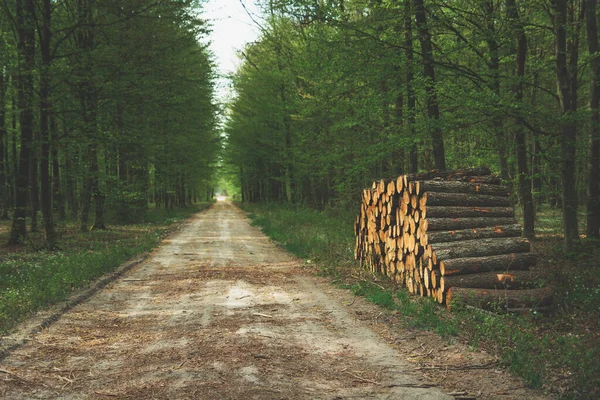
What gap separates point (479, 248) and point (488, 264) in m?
0.30

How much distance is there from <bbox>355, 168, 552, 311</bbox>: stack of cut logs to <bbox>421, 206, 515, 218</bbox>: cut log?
0.06 feet

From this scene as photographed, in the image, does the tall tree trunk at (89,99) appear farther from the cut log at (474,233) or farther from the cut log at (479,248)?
the cut log at (479,248)

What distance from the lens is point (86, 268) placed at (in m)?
9.68

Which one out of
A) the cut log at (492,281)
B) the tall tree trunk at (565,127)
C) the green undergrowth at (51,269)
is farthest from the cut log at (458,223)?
the green undergrowth at (51,269)

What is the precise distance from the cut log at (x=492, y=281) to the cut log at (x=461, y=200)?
142 centimetres

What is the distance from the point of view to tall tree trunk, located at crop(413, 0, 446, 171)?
10.4 m

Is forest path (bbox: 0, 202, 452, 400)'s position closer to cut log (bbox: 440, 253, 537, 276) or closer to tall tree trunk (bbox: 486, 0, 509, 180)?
cut log (bbox: 440, 253, 537, 276)

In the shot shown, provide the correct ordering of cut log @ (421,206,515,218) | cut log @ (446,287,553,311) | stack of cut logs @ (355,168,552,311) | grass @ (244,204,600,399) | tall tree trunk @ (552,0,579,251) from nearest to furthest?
grass @ (244,204,600,399)
cut log @ (446,287,553,311)
stack of cut logs @ (355,168,552,311)
cut log @ (421,206,515,218)
tall tree trunk @ (552,0,579,251)

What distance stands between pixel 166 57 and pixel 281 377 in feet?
49.2

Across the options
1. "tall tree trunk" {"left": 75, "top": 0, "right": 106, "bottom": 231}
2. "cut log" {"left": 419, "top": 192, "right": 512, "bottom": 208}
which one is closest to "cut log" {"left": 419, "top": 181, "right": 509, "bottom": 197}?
"cut log" {"left": 419, "top": 192, "right": 512, "bottom": 208}

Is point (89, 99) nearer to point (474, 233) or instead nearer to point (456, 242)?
point (456, 242)

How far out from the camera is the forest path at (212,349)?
3938 millimetres

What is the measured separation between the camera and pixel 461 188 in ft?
26.9

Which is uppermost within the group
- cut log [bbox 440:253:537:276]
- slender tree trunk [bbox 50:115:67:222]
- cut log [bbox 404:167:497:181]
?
slender tree trunk [bbox 50:115:67:222]
